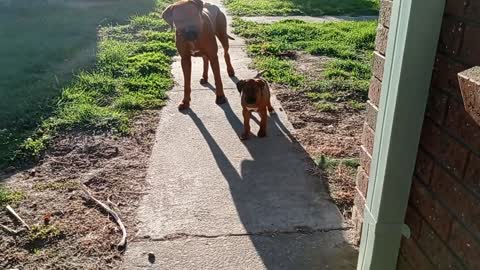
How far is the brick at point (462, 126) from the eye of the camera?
4.92ft

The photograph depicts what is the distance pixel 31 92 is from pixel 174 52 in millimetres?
2405

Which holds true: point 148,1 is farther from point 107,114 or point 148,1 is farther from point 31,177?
point 31,177

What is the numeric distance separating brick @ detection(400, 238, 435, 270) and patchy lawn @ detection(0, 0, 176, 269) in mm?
1540

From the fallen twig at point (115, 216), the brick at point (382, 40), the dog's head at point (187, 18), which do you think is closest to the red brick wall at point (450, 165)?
the brick at point (382, 40)

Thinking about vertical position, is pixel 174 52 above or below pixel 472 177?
below

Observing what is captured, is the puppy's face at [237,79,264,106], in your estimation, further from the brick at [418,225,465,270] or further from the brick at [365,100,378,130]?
the brick at [418,225,465,270]

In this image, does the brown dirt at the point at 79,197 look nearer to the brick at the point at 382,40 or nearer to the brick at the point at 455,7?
the brick at the point at 382,40

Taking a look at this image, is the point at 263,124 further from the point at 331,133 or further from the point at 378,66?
the point at 378,66

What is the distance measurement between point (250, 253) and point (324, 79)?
351 centimetres

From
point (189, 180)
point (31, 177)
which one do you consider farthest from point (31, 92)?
point (189, 180)

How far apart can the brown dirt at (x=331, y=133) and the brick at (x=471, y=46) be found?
5.44ft

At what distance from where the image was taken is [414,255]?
6.63ft

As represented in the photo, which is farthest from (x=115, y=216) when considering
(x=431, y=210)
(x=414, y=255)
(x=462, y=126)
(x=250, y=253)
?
(x=462, y=126)

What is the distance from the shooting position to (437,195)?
1.81 meters
